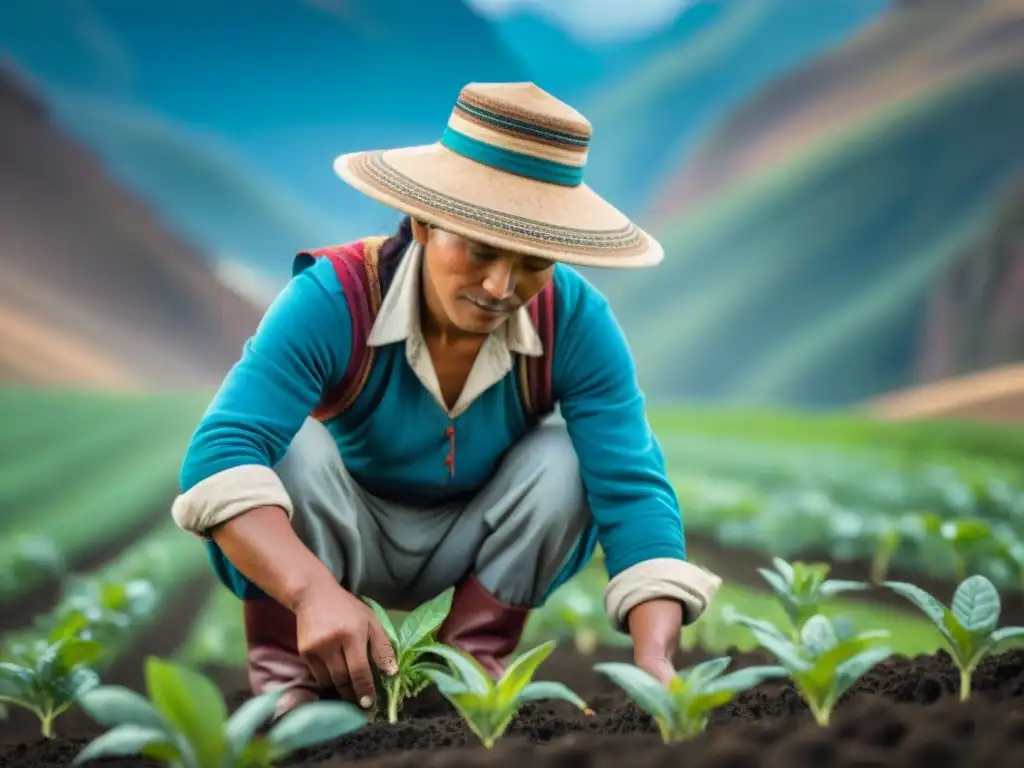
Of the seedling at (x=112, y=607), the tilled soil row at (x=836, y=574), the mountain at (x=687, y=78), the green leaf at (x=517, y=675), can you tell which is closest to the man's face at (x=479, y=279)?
the green leaf at (x=517, y=675)

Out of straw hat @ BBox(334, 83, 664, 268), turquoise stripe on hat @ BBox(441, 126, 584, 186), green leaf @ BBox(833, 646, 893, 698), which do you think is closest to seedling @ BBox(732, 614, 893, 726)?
green leaf @ BBox(833, 646, 893, 698)

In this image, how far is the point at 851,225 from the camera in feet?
21.0

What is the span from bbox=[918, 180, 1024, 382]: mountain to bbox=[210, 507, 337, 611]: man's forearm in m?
5.01

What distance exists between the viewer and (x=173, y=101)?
7.23 metres

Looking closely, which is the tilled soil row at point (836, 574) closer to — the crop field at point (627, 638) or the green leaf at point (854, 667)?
the crop field at point (627, 638)

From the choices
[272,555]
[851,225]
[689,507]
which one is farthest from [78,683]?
[851,225]

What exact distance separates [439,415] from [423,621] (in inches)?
15.3

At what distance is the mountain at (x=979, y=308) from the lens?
6176 millimetres

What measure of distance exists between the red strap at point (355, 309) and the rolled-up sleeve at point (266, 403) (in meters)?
0.02

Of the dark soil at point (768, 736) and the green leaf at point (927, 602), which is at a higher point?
the green leaf at point (927, 602)

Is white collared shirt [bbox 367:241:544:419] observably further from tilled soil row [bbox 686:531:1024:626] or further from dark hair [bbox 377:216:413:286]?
tilled soil row [bbox 686:531:1024:626]

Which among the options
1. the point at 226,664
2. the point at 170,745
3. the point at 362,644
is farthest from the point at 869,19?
the point at 170,745

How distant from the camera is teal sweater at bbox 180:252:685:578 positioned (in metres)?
1.84

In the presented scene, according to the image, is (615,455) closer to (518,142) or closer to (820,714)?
(518,142)
